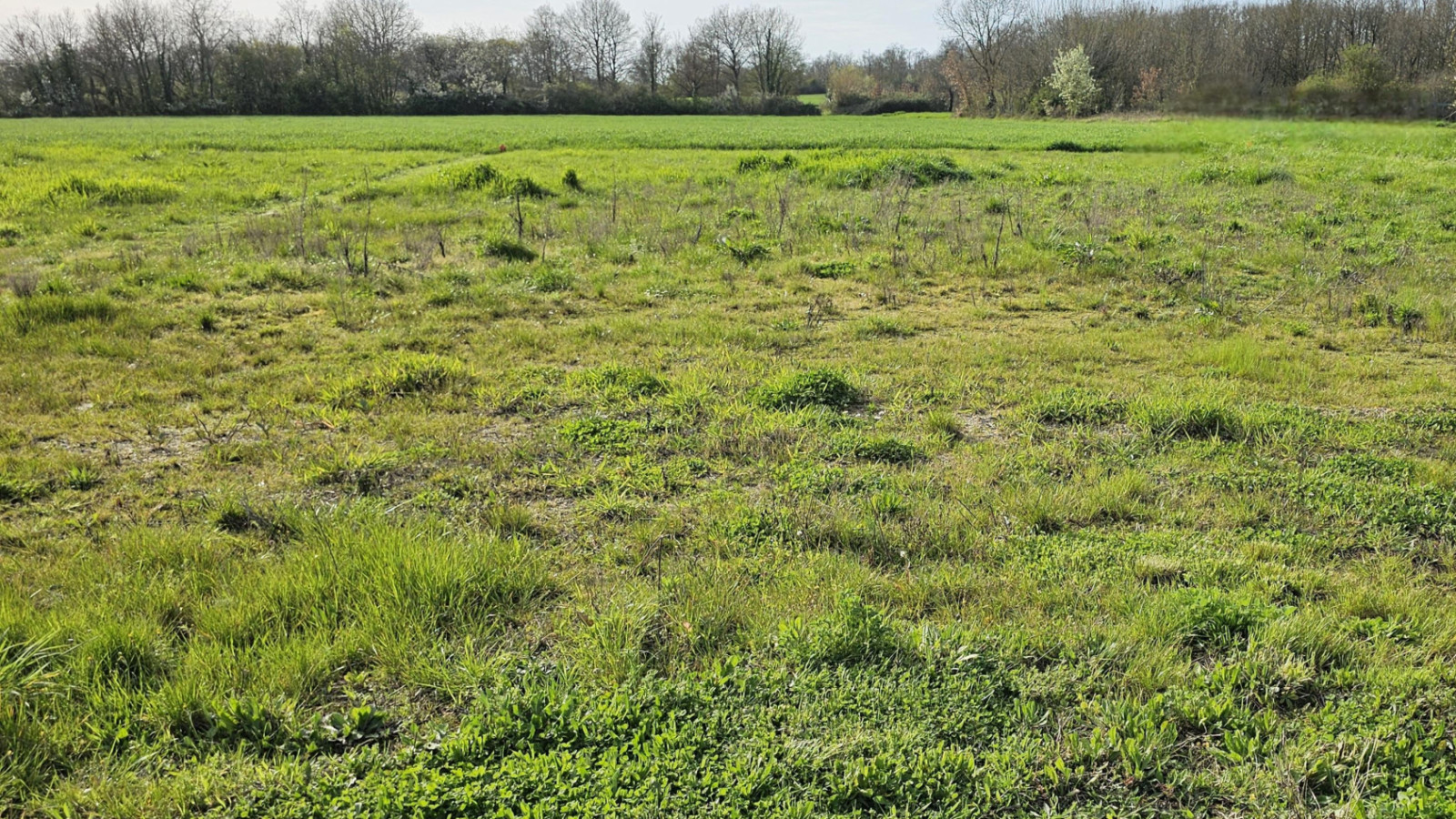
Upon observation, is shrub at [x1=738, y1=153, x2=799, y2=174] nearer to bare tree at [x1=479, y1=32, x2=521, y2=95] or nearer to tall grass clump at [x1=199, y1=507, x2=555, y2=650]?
tall grass clump at [x1=199, y1=507, x2=555, y2=650]

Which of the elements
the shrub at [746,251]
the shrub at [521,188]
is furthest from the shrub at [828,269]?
the shrub at [521,188]

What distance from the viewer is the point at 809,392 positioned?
6496mm

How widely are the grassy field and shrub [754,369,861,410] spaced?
42 mm

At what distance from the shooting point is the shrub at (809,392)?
253 inches

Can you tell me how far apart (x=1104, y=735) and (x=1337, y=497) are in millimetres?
3029

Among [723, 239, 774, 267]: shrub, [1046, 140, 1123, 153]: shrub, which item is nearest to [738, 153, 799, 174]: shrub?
[723, 239, 774, 267]: shrub

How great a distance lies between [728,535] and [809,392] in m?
2.30

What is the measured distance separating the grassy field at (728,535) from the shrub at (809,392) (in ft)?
0.14

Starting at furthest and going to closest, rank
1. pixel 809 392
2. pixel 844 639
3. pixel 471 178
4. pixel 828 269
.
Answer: pixel 471 178
pixel 828 269
pixel 809 392
pixel 844 639

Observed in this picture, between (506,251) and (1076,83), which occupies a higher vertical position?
(1076,83)

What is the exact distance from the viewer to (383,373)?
22.4ft

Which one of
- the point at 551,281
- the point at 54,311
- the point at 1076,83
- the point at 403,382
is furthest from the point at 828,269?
the point at 1076,83

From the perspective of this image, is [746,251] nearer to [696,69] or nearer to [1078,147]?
[1078,147]

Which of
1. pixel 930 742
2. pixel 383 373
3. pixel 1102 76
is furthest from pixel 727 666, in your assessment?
pixel 1102 76
